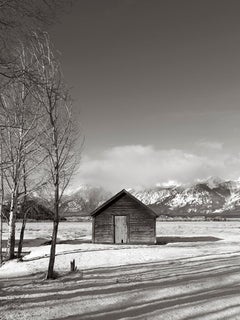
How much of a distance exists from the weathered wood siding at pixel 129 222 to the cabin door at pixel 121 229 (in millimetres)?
295

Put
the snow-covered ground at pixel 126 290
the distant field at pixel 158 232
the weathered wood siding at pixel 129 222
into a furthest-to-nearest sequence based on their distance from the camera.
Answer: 1. the distant field at pixel 158 232
2. the weathered wood siding at pixel 129 222
3. the snow-covered ground at pixel 126 290

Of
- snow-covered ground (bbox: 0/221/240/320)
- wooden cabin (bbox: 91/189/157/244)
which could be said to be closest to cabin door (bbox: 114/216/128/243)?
wooden cabin (bbox: 91/189/157/244)

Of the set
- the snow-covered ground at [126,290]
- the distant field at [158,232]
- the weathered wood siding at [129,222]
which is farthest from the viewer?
the distant field at [158,232]

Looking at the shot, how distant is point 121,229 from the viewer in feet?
106

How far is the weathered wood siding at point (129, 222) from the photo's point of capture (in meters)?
32.1

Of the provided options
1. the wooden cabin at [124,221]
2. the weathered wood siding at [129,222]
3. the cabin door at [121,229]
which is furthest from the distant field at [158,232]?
the cabin door at [121,229]

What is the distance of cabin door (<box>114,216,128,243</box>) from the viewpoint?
106 ft

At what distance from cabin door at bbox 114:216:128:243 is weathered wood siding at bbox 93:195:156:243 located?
0.97ft

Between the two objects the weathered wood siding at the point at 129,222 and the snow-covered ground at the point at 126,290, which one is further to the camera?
the weathered wood siding at the point at 129,222

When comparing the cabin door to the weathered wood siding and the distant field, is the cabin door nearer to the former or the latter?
the weathered wood siding

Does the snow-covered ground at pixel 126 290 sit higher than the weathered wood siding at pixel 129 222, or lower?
lower

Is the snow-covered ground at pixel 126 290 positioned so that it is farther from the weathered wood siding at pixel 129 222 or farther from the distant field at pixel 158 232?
the distant field at pixel 158 232

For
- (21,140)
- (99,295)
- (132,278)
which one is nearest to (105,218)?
(21,140)

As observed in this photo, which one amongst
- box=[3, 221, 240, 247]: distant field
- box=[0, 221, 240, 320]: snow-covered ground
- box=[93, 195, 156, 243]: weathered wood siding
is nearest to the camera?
box=[0, 221, 240, 320]: snow-covered ground
